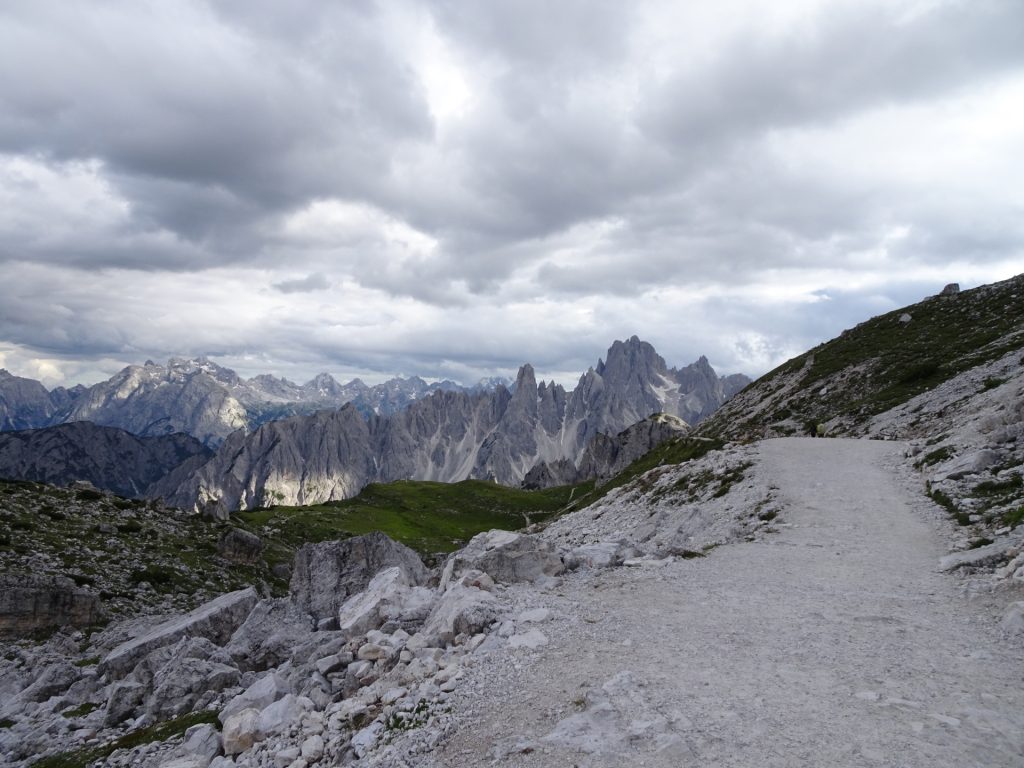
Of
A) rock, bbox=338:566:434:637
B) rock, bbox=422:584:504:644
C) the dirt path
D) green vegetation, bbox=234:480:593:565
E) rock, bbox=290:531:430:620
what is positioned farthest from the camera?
green vegetation, bbox=234:480:593:565

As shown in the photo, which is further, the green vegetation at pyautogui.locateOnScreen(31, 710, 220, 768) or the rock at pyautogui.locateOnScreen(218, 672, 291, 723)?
the green vegetation at pyautogui.locateOnScreen(31, 710, 220, 768)

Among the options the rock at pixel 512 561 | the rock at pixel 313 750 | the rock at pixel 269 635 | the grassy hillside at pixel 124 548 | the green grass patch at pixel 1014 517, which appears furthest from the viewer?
the grassy hillside at pixel 124 548

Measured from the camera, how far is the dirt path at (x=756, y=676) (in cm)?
951

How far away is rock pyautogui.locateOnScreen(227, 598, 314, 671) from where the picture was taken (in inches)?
958

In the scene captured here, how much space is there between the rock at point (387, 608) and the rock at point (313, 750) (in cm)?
569

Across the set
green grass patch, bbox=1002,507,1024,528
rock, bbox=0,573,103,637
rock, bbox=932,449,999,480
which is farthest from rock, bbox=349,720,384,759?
rock, bbox=0,573,103,637

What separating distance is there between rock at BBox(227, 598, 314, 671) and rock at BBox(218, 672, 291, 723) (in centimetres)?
615

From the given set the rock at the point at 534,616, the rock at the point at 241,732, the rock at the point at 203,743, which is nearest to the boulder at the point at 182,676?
the rock at the point at 203,743

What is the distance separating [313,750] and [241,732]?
3567mm

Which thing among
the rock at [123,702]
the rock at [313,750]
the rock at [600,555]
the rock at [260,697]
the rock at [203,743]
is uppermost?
the rock at [600,555]

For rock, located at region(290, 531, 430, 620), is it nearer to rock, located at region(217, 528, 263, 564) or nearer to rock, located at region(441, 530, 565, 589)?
rock, located at region(441, 530, 565, 589)

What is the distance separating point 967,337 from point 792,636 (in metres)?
83.6

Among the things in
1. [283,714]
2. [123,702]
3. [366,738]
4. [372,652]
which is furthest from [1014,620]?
[123,702]

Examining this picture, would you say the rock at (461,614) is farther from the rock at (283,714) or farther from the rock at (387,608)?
the rock at (283,714)
